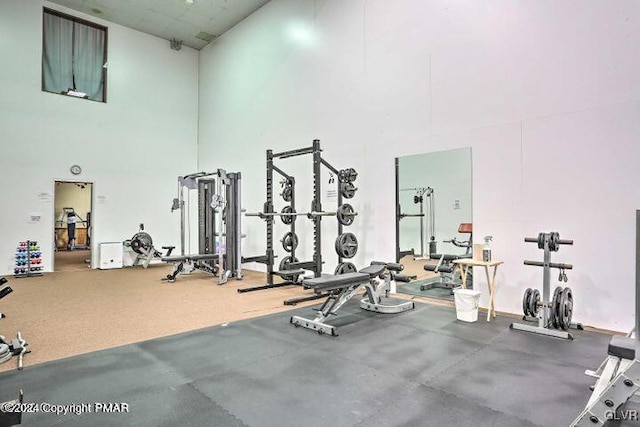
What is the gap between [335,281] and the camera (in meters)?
3.54

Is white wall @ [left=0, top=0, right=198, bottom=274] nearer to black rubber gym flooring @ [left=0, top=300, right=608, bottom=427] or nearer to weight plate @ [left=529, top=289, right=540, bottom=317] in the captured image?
black rubber gym flooring @ [left=0, top=300, right=608, bottom=427]

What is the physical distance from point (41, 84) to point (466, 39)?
805 cm

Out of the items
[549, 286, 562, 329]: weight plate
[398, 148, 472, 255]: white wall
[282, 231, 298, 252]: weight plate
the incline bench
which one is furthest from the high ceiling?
[549, 286, 562, 329]: weight plate

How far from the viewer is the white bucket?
149 inches

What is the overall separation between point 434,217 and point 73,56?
8257 mm

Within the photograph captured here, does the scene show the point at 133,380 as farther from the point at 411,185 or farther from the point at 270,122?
the point at 270,122

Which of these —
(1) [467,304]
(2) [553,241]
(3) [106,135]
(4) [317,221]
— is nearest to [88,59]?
(3) [106,135]

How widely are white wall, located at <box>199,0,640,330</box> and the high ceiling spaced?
5.42 ft

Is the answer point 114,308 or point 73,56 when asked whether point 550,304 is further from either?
point 73,56

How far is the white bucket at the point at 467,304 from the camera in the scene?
3.77 metres

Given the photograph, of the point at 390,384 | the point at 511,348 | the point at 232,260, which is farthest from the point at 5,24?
the point at 511,348

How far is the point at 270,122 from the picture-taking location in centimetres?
736

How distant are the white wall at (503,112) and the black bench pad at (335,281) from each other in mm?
1679

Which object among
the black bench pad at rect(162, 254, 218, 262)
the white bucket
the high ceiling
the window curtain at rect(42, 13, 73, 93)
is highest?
the high ceiling
